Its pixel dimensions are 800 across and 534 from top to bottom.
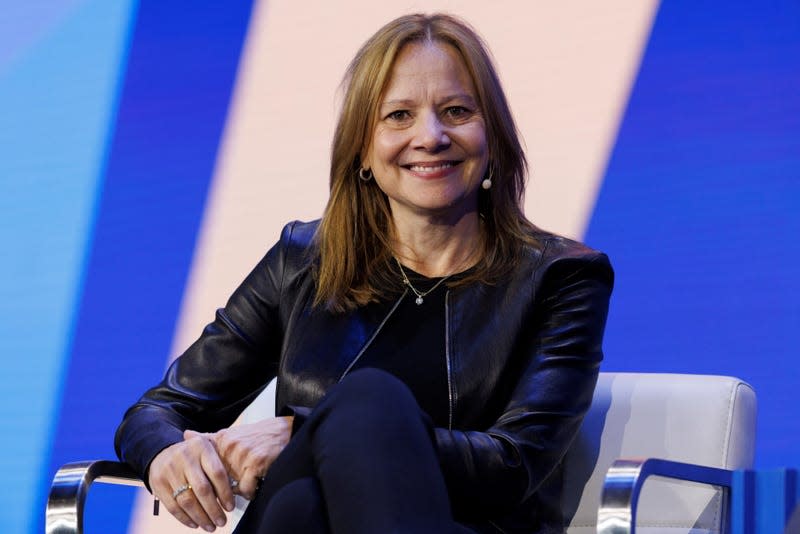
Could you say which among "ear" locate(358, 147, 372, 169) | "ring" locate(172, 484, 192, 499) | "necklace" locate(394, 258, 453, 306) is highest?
"ear" locate(358, 147, 372, 169)

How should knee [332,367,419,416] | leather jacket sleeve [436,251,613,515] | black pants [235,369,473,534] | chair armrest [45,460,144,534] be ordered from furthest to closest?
1. chair armrest [45,460,144,534]
2. leather jacket sleeve [436,251,613,515]
3. knee [332,367,419,416]
4. black pants [235,369,473,534]

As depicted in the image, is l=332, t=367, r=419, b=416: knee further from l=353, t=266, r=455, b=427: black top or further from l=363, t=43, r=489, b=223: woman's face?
l=363, t=43, r=489, b=223: woman's face

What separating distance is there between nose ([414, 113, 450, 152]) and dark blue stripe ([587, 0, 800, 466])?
86 cm

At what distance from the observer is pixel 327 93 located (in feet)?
10.4

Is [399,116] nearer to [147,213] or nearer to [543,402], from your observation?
[543,402]

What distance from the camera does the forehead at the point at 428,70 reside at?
2.09 meters

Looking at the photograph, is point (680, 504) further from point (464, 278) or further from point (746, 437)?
point (464, 278)

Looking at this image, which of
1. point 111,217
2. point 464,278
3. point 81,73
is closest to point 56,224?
point 111,217

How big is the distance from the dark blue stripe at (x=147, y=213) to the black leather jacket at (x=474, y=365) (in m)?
1.10

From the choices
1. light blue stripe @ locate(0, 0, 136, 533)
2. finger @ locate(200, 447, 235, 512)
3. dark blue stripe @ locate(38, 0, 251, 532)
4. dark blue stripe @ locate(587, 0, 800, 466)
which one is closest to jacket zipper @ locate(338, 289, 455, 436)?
finger @ locate(200, 447, 235, 512)

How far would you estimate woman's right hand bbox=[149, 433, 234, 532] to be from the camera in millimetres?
1806

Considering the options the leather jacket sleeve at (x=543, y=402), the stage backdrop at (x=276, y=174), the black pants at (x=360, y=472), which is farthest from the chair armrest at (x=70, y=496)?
the stage backdrop at (x=276, y=174)

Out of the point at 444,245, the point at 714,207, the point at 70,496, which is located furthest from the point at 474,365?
the point at 714,207

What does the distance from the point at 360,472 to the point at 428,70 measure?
85 centimetres
